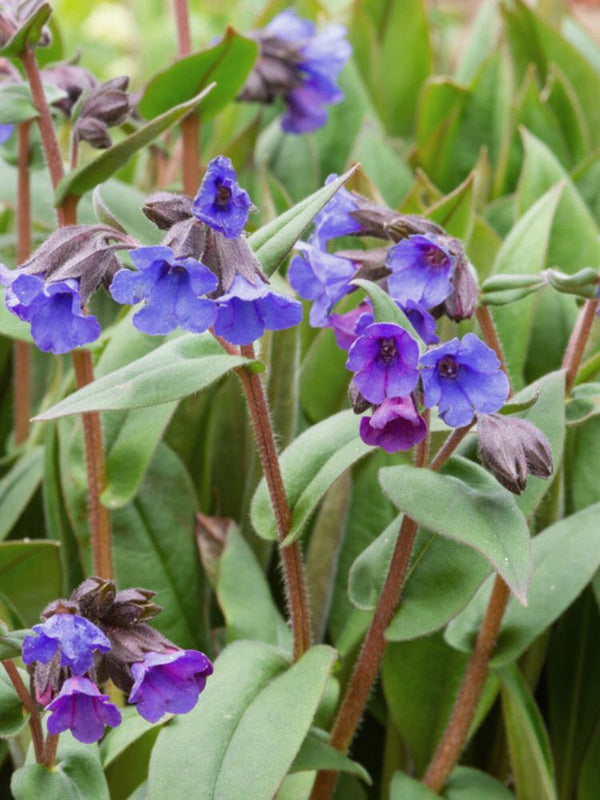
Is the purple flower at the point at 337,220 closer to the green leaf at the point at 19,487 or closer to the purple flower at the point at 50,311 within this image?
the purple flower at the point at 50,311

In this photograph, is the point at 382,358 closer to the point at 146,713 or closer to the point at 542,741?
the point at 146,713

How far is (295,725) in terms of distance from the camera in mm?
932

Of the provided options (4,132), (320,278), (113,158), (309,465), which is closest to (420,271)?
(320,278)

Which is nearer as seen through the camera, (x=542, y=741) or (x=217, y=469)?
Answer: (x=542, y=741)

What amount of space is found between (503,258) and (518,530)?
20.7 inches

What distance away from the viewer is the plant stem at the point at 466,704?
112 centimetres

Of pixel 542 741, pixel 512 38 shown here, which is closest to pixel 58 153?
pixel 542 741

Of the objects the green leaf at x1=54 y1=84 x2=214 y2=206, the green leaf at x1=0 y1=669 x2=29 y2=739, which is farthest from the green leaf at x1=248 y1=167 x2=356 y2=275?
the green leaf at x1=0 y1=669 x2=29 y2=739

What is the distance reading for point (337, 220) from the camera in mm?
1049

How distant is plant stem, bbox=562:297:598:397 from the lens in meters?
1.07

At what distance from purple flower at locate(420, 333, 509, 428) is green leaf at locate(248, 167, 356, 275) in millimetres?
136

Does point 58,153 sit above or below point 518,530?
above

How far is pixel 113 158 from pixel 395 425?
0.43 meters

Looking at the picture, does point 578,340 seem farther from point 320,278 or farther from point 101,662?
point 101,662
